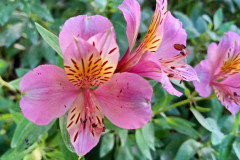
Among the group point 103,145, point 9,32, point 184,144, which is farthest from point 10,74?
point 184,144

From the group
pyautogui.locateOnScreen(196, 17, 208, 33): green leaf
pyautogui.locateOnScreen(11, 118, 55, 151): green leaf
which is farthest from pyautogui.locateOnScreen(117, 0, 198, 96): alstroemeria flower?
pyautogui.locateOnScreen(196, 17, 208, 33): green leaf

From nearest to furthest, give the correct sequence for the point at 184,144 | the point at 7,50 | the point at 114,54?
the point at 114,54
the point at 184,144
the point at 7,50

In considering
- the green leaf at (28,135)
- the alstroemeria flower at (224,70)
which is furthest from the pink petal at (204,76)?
the green leaf at (28,135)

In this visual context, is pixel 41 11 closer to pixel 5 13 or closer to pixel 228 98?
pixel 5 13

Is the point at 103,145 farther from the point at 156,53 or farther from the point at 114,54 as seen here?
the point at 114,54

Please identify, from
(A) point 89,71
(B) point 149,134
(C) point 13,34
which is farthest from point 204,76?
(C) point 13,34

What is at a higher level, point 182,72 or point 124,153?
point 182,72

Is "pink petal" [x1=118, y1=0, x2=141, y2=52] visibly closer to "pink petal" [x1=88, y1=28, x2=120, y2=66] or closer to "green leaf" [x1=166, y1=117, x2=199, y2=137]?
"pink petal" [x1=88, y1=28, x2=120, y2=66]
